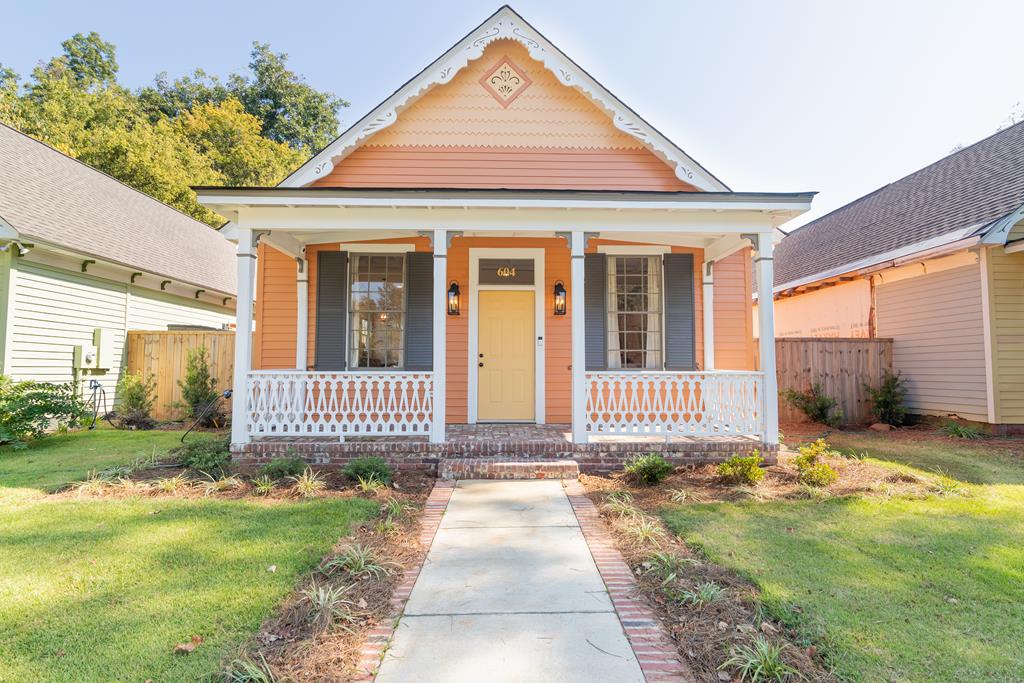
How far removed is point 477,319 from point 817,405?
263 inches

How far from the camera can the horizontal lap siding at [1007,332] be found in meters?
7.93

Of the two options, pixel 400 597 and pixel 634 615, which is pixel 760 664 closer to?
pixel 634 615

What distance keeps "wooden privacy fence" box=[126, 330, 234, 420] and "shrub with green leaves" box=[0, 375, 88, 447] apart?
251cm

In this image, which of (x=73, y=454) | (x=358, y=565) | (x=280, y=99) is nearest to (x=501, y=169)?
(x=358, y=565)

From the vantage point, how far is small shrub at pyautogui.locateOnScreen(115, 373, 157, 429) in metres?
9.24

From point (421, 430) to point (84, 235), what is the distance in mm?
8248

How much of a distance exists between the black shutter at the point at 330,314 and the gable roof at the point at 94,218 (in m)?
4.86

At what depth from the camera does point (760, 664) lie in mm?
2145

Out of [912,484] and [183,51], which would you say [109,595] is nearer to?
[912,484]

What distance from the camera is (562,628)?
8.43ft

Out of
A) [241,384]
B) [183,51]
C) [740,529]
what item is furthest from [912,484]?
[183,51]

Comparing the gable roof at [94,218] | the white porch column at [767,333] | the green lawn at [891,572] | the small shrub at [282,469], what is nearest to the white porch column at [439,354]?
the small shrub at [282,469]

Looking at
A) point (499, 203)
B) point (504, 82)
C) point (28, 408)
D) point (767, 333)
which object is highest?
point (504, 82)

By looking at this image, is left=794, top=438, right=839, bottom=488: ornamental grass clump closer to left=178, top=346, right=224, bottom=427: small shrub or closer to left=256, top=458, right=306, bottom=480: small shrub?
left=256, top=458, right=306, bottom=480: small shrub
